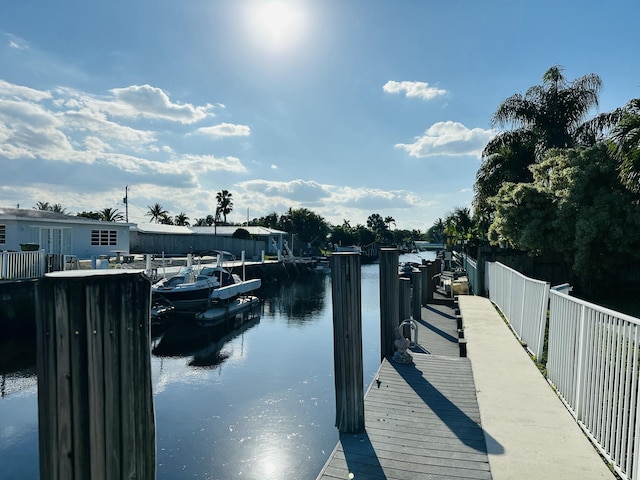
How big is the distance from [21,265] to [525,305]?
60.2 ft

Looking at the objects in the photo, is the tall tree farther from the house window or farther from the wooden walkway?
the house window

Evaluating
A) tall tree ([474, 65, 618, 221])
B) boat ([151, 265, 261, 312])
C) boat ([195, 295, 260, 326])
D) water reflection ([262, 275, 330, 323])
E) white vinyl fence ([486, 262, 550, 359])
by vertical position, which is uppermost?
tall tree ([474, 65, 618, 221])

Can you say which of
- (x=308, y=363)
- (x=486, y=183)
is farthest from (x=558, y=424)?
(x=486, y=183)

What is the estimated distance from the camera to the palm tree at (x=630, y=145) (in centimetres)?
883

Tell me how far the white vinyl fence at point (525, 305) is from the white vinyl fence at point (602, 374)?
1812 millimetres

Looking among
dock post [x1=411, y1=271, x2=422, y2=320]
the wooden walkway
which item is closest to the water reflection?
dock post [x1=411, y1=271, x2=422, y2=320]

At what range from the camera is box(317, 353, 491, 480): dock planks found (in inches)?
164

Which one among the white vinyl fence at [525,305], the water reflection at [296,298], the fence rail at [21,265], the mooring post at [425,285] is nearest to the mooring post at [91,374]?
the white vinyl fence at [525,305]

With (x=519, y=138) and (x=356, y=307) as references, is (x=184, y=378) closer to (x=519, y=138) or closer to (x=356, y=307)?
(x=356, y=307)

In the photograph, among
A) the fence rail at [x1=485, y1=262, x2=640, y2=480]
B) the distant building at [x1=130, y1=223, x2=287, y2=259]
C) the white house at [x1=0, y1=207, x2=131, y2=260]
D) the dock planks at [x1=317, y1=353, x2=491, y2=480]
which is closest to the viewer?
the fence rail at [x1=485, y1=262, x2=640, y2=480]

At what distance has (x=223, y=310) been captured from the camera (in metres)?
21.7

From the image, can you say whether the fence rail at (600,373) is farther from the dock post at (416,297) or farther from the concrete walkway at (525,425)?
the dock post at (416,297)

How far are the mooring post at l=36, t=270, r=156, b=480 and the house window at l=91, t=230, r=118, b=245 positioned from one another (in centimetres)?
2976

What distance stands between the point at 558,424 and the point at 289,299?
2439cm
